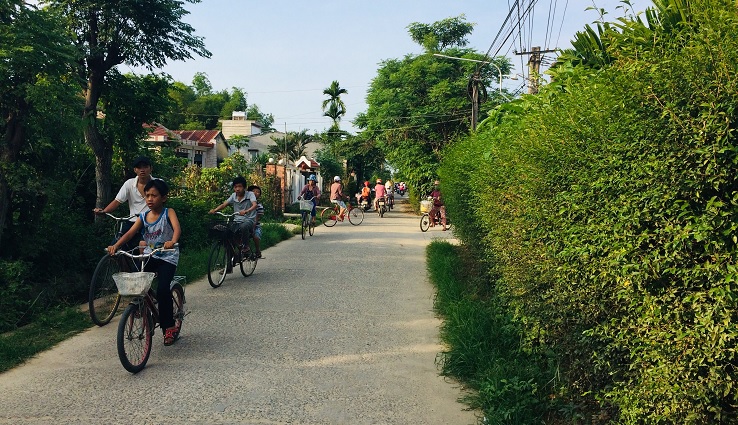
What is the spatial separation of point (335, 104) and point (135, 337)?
71.9m

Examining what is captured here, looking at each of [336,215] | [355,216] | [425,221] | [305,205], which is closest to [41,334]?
[305,205]

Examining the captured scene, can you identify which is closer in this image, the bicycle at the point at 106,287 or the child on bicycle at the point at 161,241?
the child on bicycle at the point at 161,241

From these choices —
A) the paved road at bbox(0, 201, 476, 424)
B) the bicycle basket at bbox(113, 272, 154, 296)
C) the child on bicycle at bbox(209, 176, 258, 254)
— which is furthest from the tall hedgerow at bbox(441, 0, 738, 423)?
the child on bicycle at bbox(209, 176, 258, 254)

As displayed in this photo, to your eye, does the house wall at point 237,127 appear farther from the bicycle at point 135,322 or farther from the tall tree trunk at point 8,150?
the bicycle at point 135,322

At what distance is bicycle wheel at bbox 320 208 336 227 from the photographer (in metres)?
23.6

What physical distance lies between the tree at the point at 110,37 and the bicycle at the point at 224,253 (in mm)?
2699

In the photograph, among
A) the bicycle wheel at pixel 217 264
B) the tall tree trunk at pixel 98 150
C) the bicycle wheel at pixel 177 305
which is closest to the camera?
the bicycle wheel at pixel 177 305

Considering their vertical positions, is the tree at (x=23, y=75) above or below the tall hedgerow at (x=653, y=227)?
above

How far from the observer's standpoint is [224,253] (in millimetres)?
10023

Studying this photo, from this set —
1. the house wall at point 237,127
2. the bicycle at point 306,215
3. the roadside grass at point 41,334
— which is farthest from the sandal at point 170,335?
the house wall at point 237,127

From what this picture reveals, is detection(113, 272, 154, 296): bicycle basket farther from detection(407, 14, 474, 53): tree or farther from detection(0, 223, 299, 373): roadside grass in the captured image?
detection(407, 14, 474, 53): tree

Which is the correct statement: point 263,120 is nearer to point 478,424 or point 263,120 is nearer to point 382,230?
point 382,230

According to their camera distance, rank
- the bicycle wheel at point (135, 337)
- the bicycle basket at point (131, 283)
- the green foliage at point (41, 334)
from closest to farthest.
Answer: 1. the bicycle wheel at point (135, 337)
2. the bicycle basket at point (131, 283)
3. the green foliage at point (41, 334)

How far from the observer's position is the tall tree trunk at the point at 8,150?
7738mm
